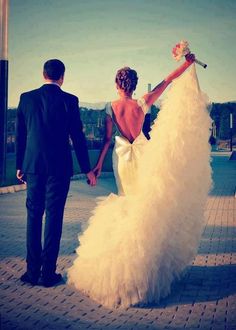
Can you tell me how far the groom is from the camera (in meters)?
5.34

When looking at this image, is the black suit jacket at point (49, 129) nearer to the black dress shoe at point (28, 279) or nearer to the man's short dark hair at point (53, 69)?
the man's short dark hair at point (53, 69)

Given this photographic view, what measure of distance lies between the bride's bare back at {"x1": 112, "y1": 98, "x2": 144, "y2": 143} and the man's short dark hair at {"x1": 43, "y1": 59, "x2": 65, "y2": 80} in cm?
71

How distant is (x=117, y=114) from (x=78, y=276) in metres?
1.74

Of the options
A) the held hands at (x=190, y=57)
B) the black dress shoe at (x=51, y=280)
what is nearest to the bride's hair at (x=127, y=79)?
the held hands at (x=190, y=57)

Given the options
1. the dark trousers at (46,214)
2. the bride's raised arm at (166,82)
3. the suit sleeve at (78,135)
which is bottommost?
the dark trousers at (46,214)

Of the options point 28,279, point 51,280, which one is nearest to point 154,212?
point 51,280

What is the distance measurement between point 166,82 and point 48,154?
1475 millimetres

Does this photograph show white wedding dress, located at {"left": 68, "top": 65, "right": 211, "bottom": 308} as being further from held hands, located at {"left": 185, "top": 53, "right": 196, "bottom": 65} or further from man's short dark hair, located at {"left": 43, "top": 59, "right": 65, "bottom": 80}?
man's short dark hair, located at {"left": 43, "top": 59, "right": 65, "bottom": 80}

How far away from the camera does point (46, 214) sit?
17.7ft

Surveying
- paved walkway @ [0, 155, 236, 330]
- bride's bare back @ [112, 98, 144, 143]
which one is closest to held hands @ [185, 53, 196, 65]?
bride's bare back @ [112, 98, 144, 143]

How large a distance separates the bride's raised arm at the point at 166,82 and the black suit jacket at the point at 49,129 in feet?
2.56

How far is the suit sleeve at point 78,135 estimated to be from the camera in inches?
212

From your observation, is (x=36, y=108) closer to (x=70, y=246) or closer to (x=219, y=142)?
(x=70, y=246)

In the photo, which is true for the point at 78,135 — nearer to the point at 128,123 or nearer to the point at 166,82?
the point at 128,123
